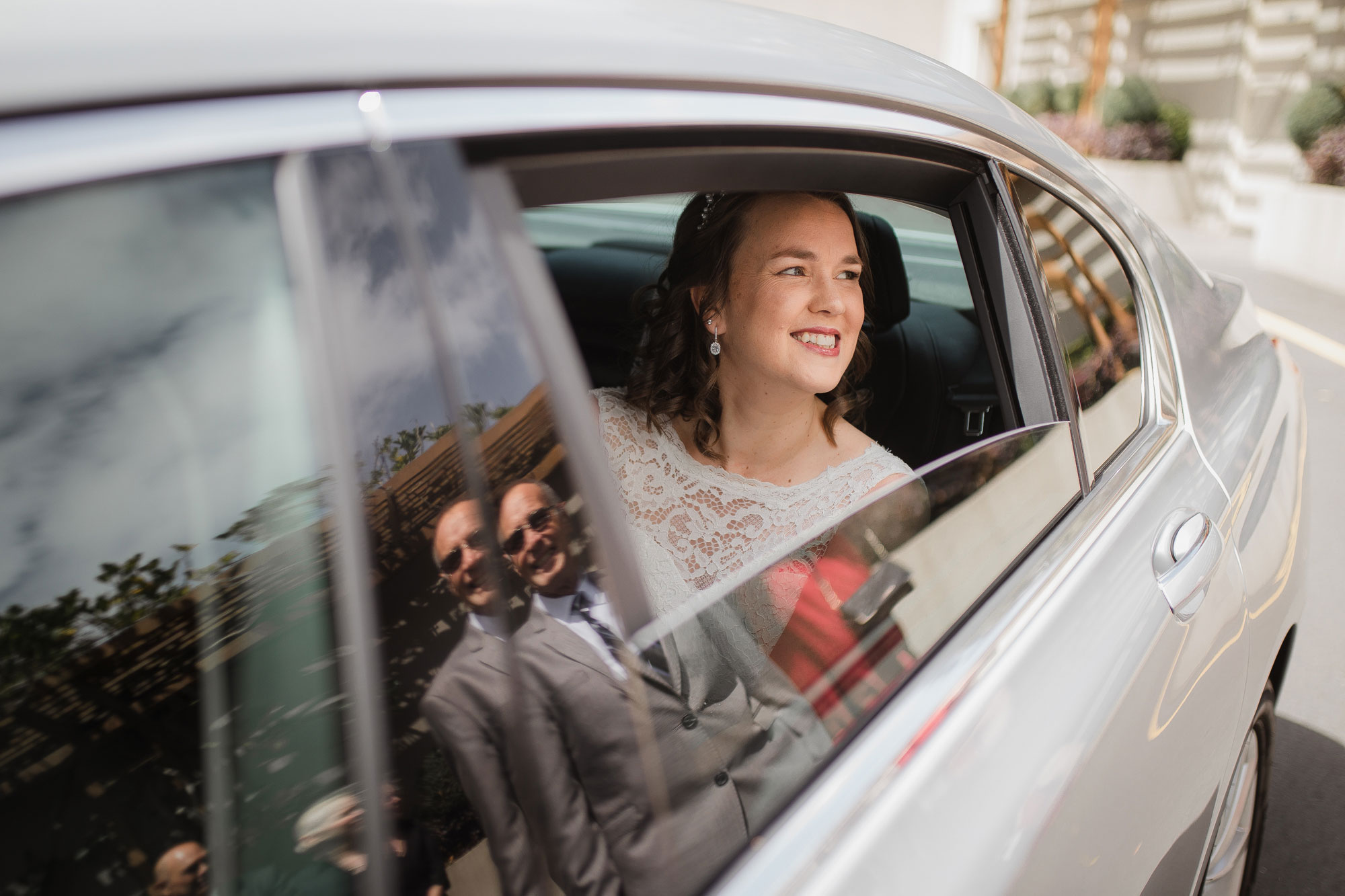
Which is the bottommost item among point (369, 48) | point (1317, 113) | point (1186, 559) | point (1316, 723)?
point (1316, 723)

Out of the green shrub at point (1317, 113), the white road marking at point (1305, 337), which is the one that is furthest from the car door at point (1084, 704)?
the green shrub at point (1317, 113)

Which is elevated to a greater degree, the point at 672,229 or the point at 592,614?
the point at 672,229

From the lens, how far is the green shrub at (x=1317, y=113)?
1012 centimetres

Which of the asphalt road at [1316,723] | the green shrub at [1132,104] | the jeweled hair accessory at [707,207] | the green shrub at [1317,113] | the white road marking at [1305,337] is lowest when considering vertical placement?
the asphalt road at [1316,723]

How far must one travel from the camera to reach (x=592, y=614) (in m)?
0.71

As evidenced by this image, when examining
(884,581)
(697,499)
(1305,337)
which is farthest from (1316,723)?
(1305,337)

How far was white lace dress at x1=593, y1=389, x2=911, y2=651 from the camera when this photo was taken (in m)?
1.58

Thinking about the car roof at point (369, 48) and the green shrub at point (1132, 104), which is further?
the green shrub at point (1132, 104)

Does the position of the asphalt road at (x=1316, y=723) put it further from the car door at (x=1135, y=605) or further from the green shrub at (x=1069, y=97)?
the green shrub at (x=1069, y=97)

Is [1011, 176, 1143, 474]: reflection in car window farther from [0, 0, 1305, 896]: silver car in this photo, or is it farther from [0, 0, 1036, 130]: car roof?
[0, 0, 1036, 130]: car roof

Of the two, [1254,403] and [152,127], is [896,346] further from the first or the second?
[152,127]

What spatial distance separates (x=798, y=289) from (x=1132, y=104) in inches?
595

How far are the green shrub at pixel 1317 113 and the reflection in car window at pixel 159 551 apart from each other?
42.0ft

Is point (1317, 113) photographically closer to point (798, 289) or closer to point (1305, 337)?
point (1305, 337)
